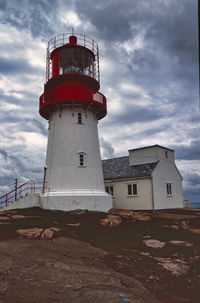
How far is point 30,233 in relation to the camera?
12109 mm

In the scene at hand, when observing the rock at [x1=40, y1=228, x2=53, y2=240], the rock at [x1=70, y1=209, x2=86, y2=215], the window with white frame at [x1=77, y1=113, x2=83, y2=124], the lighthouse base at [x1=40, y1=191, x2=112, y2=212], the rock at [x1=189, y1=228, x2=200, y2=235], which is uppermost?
the window with white frame at [x1=77, y1=113, x2=83, y2=124]

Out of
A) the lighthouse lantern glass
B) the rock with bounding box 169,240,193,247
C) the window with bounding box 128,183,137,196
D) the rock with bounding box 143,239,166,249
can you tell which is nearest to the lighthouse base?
the window with bounding box 128,183,137,196

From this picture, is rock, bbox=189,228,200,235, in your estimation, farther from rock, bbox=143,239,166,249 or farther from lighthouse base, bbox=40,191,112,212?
lighthouse base, bbox=40,191,112,212

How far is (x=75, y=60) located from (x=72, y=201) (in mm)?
11871

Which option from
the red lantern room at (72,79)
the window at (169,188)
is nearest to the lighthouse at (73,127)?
the red lantern room at (72,79)

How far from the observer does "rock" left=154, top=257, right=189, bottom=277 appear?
874 centimetres

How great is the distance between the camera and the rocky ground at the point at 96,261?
654 cm

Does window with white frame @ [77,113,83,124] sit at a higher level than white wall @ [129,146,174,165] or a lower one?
higher

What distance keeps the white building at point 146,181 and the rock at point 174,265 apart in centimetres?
1511

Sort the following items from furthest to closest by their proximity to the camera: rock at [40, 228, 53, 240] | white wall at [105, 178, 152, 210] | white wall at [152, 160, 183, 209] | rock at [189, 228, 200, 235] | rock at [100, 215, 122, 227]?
white wall at [152, 160, 183, 209] → white wall at [105, 178, 152, 210] → rock at [100, 215, 122, 227] → rock at [189, 228, 200, 235] → rock at [40, 228, 53, 240]

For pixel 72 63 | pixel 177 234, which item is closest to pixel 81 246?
pixel 177 234

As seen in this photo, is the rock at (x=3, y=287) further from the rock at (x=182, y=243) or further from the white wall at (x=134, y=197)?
the white wall at (x=134, y=197)

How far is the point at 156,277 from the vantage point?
26.8 ft

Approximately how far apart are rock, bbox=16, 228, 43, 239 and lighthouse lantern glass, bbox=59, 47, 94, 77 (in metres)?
14.1
